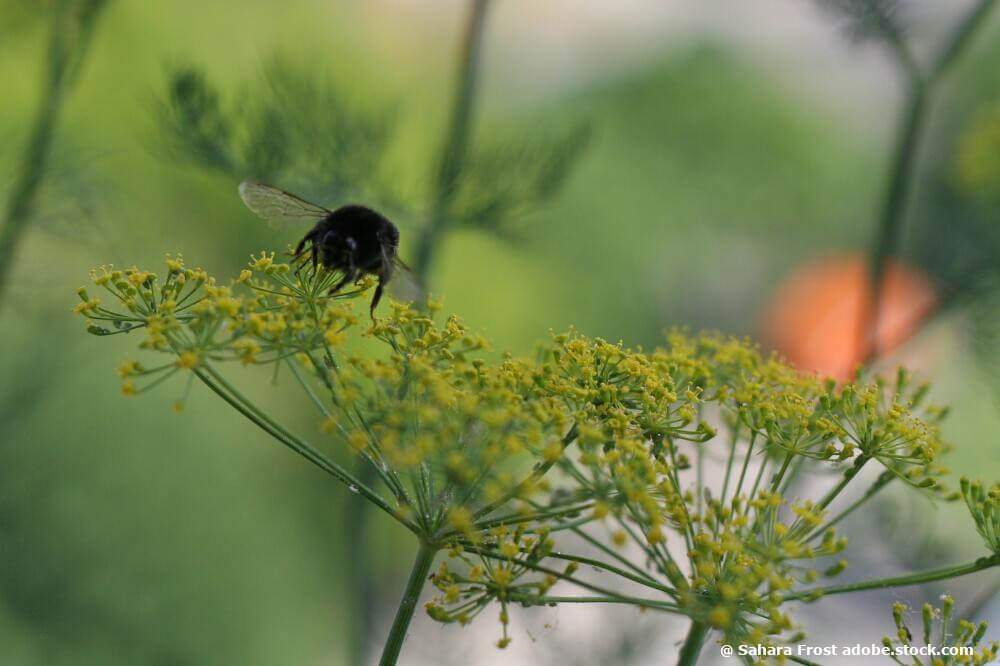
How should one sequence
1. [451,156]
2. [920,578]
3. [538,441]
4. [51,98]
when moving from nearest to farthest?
[538,441] < [920,578] < [51,98] < [451,156]

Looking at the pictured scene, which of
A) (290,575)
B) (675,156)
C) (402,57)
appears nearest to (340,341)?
(290,575)

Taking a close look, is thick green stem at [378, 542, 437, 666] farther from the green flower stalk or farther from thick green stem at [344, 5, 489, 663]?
thick green stem at [344, 5, 489, 663]

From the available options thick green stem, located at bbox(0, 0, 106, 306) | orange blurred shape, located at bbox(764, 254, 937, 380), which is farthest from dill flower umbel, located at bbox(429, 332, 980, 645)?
orange blurred shape, located at bbox(764, 254, 937, 380)

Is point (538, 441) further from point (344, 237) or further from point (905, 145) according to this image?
point (905, 145)

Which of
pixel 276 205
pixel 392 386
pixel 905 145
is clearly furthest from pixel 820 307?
pixel 392 386

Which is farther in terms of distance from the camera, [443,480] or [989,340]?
[989,340]

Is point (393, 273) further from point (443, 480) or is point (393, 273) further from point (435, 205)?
point (435, 205)

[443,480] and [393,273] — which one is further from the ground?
[393,273]
